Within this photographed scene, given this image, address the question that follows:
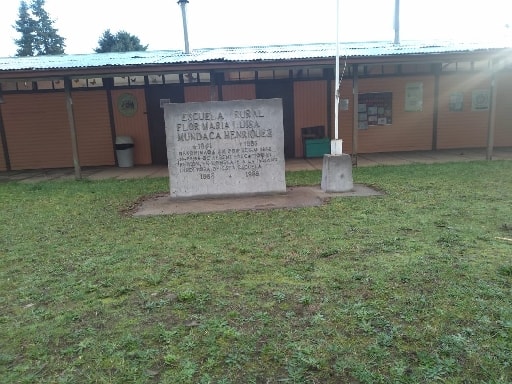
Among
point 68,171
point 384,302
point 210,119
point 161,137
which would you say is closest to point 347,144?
point 161,137

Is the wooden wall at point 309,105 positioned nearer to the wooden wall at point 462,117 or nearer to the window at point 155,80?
the wooden wall at point 462,117

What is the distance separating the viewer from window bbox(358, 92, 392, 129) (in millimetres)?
14564

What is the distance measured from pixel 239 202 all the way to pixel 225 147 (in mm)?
1117

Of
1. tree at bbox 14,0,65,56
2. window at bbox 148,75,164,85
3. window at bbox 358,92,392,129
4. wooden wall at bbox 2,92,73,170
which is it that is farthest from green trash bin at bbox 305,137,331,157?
tree at bbox 14,0,65,56

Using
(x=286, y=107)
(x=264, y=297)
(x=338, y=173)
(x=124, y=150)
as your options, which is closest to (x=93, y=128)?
(x=124, y=150)

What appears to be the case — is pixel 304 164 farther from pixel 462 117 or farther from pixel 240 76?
pixel 462 117

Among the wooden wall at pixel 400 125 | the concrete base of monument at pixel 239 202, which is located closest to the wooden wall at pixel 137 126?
the concrete base of monument at pixel 239 202

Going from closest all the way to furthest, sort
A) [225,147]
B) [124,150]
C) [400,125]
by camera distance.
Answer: [225,147] → [124,150] → [400,125]

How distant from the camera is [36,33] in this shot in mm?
52031

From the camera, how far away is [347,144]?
14.7m

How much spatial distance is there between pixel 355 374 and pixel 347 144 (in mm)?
12685

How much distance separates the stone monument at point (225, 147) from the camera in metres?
8.02

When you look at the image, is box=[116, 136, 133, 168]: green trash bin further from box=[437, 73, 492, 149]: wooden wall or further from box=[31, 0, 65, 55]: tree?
box=[31, 0, 65, 55]: tree

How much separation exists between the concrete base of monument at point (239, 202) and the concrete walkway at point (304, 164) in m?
3.52
